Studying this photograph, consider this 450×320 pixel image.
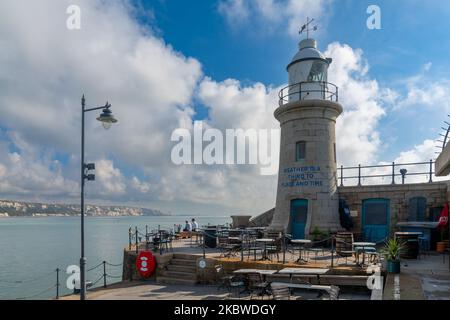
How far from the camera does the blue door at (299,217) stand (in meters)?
17.1

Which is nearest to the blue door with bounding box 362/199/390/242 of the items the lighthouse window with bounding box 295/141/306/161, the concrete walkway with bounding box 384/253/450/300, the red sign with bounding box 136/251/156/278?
the lighthouse window with bounding box 295/141/306/161

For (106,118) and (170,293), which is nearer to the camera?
(106,118)

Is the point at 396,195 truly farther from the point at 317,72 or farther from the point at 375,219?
the point at 317,72

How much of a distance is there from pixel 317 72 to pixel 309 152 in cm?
428

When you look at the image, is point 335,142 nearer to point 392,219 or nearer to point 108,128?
point 392,219

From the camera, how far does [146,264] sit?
521 inches

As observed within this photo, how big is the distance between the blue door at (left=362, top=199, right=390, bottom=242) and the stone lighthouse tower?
1500 mm

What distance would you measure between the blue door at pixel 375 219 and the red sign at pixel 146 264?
10926mm

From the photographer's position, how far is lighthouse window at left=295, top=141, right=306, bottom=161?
1741 centimetres

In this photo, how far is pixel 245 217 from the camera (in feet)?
71.4

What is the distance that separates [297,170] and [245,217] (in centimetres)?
604

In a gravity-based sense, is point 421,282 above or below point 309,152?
below

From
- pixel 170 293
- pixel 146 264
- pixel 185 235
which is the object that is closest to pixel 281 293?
pixel 170 293

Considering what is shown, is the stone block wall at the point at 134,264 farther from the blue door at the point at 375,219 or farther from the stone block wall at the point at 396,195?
the blue door at the point at 375,219
